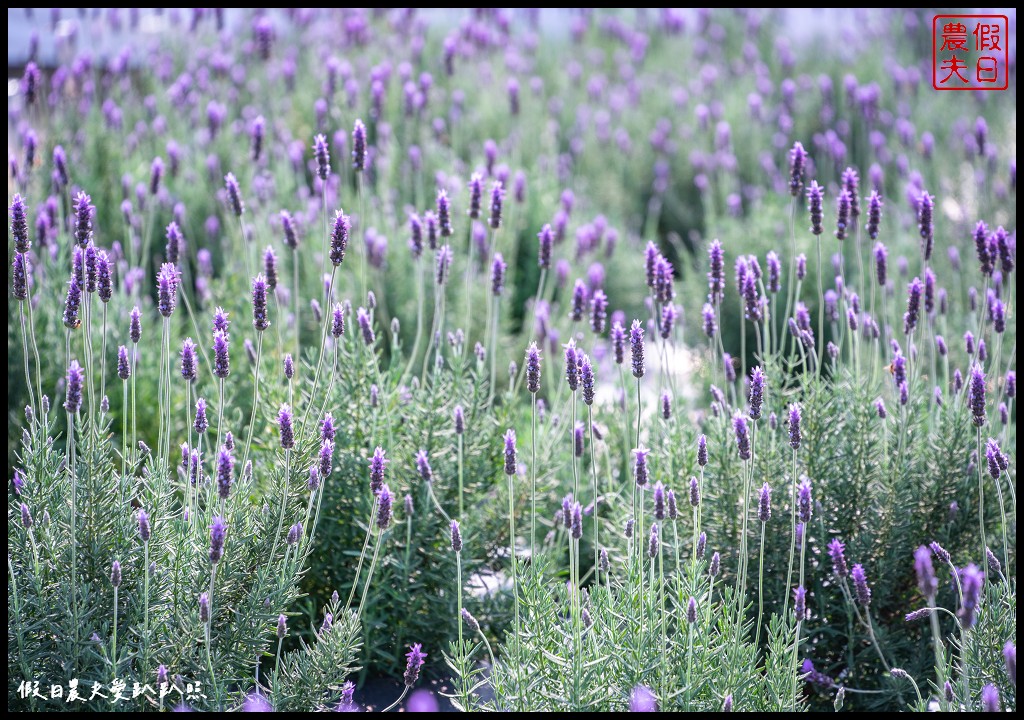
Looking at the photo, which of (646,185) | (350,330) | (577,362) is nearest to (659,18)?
(646,185)

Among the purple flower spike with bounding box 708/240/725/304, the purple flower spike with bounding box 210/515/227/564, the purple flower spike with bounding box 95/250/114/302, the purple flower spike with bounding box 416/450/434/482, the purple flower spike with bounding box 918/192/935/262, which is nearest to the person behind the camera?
the purple flower spike with bounding box 210/515/227/564

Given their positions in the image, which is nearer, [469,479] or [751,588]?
[751,588]

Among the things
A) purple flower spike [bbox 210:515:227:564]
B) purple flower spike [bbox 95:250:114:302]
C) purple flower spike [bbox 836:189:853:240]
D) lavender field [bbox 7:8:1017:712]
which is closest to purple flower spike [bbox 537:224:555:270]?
lavender field [bbox 7:8:1017:712]

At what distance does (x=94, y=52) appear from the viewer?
5.80 metres

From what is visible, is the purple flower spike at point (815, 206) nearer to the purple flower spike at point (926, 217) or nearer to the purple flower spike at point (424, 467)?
the purple flower spike at point (926, 217)

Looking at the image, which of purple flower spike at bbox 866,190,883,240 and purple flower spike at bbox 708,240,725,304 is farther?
purple flower spike at bbox 866,190,883,240

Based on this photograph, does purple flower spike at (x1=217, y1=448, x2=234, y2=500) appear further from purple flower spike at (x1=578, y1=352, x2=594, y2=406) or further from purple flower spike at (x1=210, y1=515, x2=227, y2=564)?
purple flower spike at (x1=578, y1=352, x2=594, y2=406)

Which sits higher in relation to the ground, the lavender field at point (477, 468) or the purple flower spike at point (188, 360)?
the purple flower spike at point (188, 360)

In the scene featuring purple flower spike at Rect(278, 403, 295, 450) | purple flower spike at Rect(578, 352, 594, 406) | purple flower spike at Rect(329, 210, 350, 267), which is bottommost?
purple flower spike at Rect(278, 403, 295, 450)

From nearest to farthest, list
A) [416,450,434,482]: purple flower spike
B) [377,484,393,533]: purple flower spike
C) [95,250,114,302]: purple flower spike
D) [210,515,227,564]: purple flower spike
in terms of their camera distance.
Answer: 1. [210,515,227,564]: purple flower spike
2. [377,484,393,533]: purple flower spike
3. [95,250,114,302]: purple flower spike
4. [416,450,434,482]: purple flower spike

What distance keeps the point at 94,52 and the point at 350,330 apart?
384 centimetres

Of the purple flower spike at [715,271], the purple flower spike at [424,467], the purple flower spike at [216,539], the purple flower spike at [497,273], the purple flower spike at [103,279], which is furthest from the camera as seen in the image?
the purple flower spike at [497,273]

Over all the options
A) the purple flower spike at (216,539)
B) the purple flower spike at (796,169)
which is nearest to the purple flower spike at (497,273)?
the purple flower spike at (796,169)

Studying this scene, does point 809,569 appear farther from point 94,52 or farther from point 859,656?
point 94,52
